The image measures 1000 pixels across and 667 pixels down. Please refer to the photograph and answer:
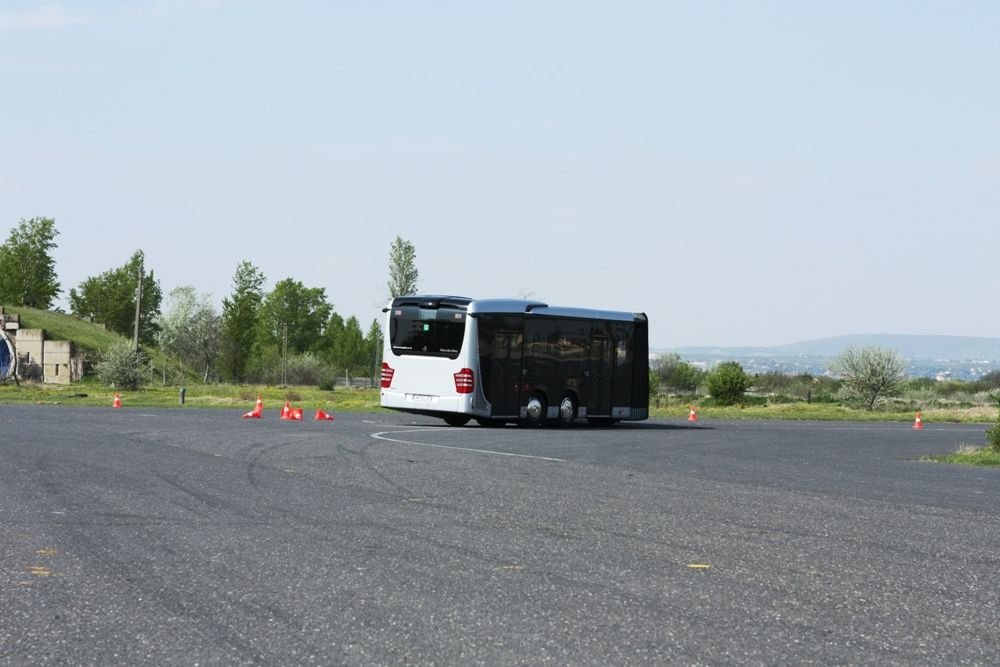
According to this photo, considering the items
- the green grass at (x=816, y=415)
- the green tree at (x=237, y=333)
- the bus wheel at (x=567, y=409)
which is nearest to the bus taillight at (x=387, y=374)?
the bus wheel at (x=567, y=409)

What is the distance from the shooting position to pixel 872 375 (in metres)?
74.9

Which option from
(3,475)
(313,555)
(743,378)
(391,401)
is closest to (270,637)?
(313,555)

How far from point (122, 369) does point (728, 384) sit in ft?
103

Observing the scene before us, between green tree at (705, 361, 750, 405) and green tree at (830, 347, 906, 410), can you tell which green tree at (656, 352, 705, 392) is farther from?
green tree at (705, 361, 750, 405)

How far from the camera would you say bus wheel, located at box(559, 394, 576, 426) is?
34750 mm

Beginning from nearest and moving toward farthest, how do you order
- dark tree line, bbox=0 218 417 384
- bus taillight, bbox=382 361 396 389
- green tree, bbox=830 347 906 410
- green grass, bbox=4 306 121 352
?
bus taillight, bbox=382 361 396 389 → green tree, bbox=830 347 906 410 → green grass, bbox=4 306 121 352 → dark tree line, bbox=0 218 417 384

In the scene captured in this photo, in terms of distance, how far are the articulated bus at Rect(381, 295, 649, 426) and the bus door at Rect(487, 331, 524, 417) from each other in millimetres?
26

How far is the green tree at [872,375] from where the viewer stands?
74688 millimetres

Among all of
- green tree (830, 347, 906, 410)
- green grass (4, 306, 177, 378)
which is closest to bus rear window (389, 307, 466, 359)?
green grass (4, 306, 177, 378)

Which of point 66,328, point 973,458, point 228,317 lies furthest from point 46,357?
point 973,458

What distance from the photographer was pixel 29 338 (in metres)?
74.2

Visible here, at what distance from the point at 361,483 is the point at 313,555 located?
5.84 meters

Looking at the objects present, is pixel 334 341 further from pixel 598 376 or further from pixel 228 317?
pixel 598 376

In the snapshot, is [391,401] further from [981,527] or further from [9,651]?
[9,651]
